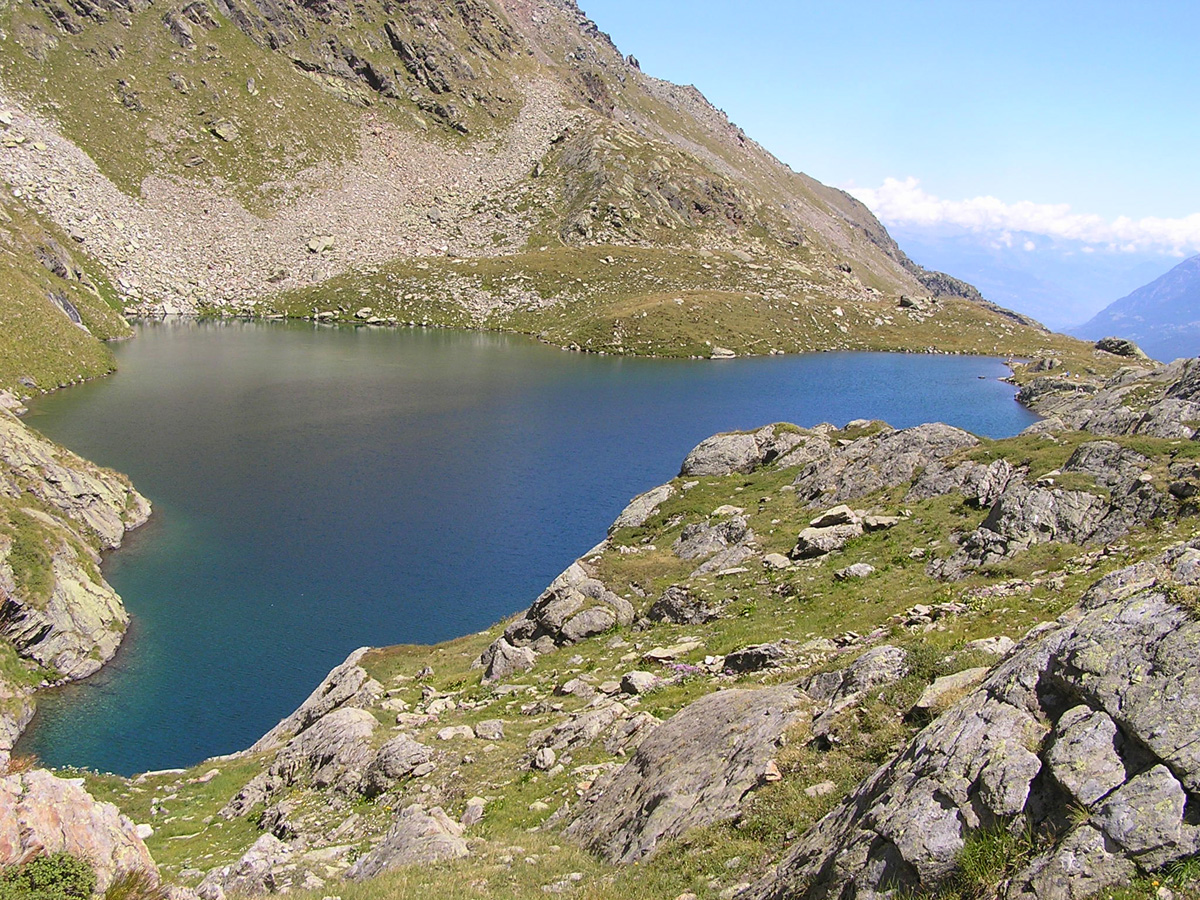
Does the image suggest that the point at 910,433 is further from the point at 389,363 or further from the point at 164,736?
the point at 389,363

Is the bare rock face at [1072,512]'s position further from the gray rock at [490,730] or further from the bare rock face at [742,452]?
the bare rock face at [742,452]

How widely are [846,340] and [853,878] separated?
6653 inches

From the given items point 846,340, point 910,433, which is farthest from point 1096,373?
point 910,433

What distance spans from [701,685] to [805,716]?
8.33 m

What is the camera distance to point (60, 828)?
11203 mm

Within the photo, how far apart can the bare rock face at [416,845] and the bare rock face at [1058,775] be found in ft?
27.3

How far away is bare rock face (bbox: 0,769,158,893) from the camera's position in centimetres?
1064

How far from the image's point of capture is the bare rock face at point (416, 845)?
16.5 meters

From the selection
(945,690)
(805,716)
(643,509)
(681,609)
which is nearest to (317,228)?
(643,509)

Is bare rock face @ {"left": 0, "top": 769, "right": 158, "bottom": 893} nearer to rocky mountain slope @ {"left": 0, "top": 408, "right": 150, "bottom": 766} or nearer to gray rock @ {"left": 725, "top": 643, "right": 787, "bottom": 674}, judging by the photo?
gray rock @ {"left": 725, "top": 643, "right": 787, "bottom": 674}

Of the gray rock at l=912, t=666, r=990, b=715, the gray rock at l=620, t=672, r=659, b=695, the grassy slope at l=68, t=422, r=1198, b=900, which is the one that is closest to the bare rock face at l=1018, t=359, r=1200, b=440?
→ the grassy slope at l=68, t=422, r=1198, b=900

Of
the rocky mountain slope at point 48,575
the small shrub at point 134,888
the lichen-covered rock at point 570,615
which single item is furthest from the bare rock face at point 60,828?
the rocky mountain slope at point 48,575

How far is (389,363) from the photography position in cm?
12494

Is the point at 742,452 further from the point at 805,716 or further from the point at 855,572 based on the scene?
the point at 805,716
